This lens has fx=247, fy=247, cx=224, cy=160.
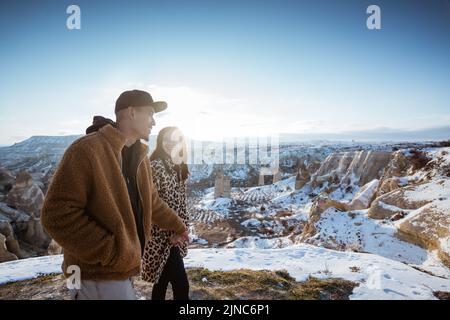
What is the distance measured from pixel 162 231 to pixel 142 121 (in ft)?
4.42

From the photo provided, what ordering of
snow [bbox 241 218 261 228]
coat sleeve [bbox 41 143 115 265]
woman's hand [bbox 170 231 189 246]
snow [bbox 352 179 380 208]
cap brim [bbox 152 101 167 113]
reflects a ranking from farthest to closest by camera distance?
snow [bbox 241 218 261 228] < snow [bbox 352 179 380 208] < woman's hand [bbox 170 231 189 246] < cap brim [bbox 152 101 167 113] < coat sleeve [bbox 41 143 115 265]

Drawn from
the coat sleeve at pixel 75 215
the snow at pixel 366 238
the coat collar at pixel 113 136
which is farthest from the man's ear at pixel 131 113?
the snow at pixel 366 238

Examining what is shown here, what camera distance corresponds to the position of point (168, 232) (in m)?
2.79

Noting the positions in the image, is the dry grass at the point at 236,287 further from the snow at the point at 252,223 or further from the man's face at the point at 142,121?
the snow at the point at 252,223

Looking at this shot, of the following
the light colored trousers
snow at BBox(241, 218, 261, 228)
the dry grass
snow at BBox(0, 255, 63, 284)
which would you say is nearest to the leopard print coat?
the light colored trousers

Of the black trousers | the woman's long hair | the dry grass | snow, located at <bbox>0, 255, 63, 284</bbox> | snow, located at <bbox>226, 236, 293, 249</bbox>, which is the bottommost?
snow, located at <bbox>226, 236, 293, 249</bbox>

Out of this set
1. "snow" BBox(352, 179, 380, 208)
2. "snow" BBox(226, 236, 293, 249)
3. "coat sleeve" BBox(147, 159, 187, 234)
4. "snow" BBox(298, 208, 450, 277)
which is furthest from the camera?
"snow" BBox(226, 236, 293, 249)

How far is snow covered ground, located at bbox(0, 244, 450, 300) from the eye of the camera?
4.04m

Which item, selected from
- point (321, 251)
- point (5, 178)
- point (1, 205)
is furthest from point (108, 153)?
point (5, 178)

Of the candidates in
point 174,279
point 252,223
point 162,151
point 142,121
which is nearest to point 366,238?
point 174,279

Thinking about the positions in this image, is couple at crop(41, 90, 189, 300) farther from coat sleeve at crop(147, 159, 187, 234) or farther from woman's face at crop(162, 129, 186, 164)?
woman's face at crop(162, 129, 186, 164)

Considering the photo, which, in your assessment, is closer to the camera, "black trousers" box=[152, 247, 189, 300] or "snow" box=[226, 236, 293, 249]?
"black trousers" box=[152, 247, 189, 300]

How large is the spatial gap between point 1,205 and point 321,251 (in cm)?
3613

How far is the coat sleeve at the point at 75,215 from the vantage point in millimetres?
1507
